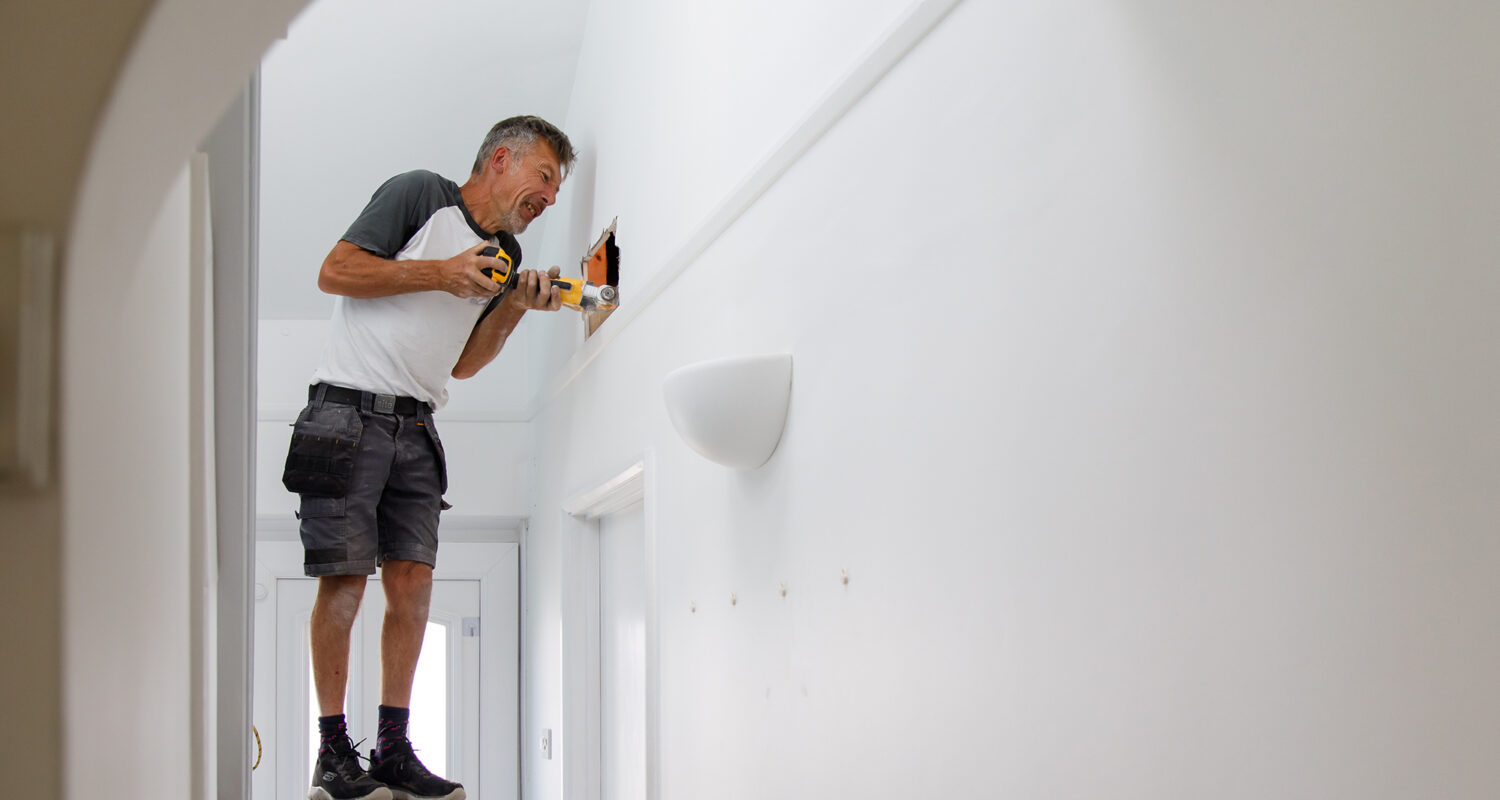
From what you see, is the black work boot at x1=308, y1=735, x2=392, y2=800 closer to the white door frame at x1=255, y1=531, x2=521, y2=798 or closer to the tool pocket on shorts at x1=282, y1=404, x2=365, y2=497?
the tool pocket on shorts at x1=282, y1=404, x2=365, y2=497

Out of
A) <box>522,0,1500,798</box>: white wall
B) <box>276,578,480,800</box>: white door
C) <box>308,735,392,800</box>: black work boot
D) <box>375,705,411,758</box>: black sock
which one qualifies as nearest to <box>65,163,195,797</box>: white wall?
<box>522,0,1500,798</box>: white wall

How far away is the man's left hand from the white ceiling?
1061 mm

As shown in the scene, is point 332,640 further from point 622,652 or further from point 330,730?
point 622,652

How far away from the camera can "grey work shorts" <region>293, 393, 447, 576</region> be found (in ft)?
8.29

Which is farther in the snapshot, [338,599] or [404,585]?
[404,585]

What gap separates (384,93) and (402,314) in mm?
1264

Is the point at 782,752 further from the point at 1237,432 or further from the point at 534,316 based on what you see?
the point at 534,316

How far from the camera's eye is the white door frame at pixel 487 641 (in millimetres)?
4301

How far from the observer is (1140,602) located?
919 mm

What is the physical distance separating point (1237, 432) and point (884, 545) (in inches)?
23.1

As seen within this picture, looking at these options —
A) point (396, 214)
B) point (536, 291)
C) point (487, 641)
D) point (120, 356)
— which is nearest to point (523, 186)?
point (536, 291)

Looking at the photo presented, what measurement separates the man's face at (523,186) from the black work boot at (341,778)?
1331 millimetres

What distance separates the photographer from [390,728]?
8.38 feet

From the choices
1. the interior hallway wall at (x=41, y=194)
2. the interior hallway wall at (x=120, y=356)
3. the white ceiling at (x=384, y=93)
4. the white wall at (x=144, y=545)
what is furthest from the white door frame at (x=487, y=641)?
the interior hallway wall at (x=41, y=194)
